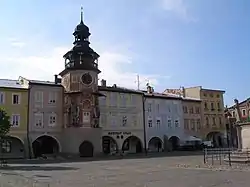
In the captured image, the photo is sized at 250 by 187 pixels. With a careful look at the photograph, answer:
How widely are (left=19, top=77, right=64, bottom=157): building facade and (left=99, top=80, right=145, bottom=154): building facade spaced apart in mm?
7015

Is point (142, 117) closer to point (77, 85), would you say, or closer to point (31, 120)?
point (77, 85)

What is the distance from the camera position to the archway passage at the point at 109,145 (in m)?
55.6

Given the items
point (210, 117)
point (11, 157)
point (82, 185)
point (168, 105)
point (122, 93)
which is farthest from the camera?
point (210, 117)

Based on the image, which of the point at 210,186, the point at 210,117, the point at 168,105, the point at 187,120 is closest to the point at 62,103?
the point at 168,105

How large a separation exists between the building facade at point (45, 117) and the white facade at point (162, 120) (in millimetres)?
16123

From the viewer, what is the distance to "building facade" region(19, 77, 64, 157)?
48.8 metres

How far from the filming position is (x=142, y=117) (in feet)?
194

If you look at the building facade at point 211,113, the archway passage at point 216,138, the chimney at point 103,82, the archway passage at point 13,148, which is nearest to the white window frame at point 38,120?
the archway passage at point 13,148

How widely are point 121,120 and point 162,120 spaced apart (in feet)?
30.5

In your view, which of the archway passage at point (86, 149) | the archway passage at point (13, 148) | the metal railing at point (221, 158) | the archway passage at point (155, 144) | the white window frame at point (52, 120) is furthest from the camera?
the archway passage at point (155, 144)

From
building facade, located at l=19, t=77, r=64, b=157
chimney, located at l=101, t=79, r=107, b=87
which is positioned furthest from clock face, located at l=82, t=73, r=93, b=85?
chimney, located at l=101, t=79, r=107, b=87

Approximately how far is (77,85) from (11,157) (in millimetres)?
13466

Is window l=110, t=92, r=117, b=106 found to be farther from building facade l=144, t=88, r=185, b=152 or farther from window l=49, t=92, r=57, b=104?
window l=49, t=92, r=57, b=104

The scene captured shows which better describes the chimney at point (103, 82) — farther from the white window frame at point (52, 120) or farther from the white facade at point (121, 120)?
the white window frame at point (52, 120)
